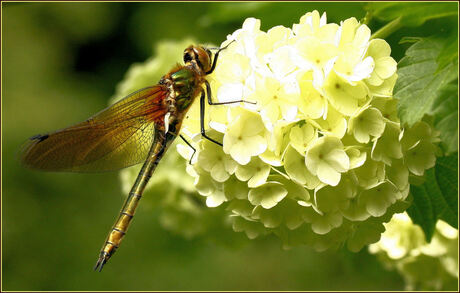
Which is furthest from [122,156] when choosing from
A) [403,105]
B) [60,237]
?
[60,237]

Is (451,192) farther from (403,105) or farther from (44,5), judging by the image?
(44,5)

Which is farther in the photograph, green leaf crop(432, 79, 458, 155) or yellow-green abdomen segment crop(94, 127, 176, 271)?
yellow-green abdomen segment crop(94, 127, 176, 271)

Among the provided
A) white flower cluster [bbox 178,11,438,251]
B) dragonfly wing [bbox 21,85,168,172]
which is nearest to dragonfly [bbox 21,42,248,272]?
dragonfly wing [bbox 21,85,168,172]

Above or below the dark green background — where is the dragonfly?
below

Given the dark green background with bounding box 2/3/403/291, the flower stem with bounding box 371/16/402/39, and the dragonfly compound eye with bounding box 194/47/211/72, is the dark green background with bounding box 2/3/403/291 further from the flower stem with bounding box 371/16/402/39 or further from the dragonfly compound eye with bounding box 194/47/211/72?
the flower stem with bounding box 371/16/402/39

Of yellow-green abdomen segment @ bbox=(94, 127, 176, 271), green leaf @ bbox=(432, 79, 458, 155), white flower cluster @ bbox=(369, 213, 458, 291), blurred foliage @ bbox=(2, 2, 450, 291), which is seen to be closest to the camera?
green leaf @ bbox=(432, 79, 458, 155)
